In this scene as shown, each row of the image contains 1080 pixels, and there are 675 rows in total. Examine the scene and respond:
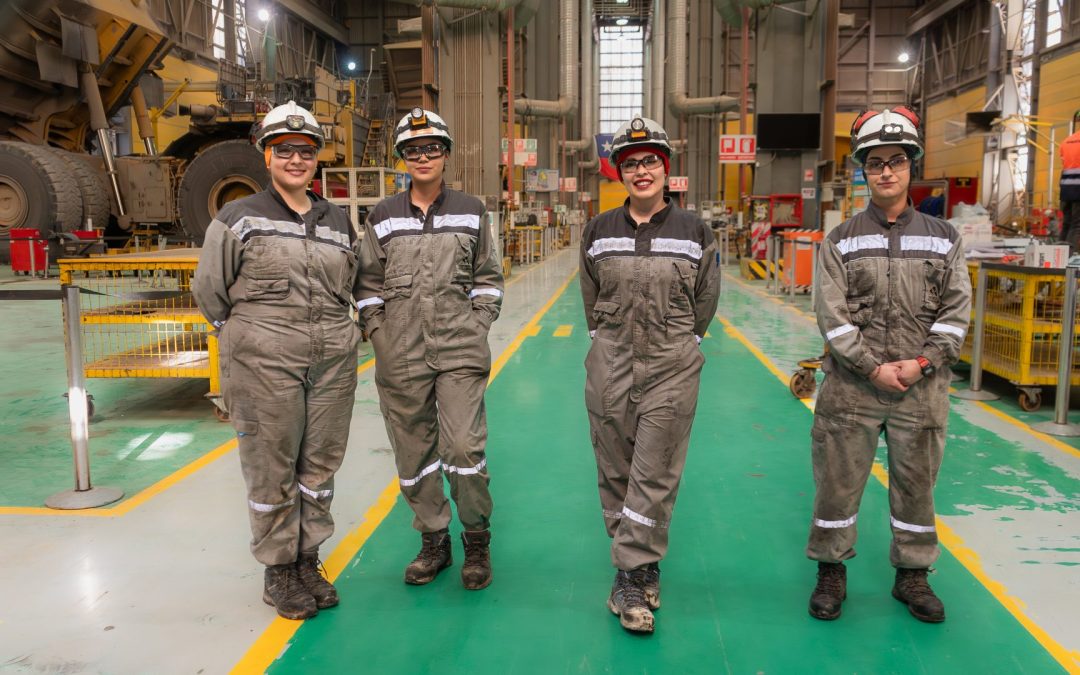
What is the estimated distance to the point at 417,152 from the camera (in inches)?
131

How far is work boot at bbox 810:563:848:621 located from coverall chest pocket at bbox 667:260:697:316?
119 centimetres

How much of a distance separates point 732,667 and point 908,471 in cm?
103

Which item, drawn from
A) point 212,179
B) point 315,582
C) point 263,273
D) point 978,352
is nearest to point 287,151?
point 263,273

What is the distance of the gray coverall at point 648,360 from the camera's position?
120 inches

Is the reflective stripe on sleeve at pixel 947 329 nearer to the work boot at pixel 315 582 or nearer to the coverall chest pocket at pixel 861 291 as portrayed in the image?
the coverall chest pocket at pixel 861 291

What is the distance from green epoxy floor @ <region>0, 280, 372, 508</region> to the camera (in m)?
4.80

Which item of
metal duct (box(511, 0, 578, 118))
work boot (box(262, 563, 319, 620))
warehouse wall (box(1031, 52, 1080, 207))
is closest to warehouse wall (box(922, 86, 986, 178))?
warehouse wall (box(1031, 52, 1080, 207))

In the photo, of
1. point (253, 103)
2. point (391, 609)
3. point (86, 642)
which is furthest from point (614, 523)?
point (253, 103)

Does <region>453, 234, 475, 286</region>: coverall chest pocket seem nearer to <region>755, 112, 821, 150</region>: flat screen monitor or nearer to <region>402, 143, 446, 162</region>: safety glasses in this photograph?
<region>402, 143, 446, 162</region>: safety glasses

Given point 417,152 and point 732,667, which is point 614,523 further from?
point 417,152

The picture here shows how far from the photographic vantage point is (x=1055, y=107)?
25.3 m

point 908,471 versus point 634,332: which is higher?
point 634,332

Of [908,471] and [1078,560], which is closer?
[908,471]

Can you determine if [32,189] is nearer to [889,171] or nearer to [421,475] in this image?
[421,475]
